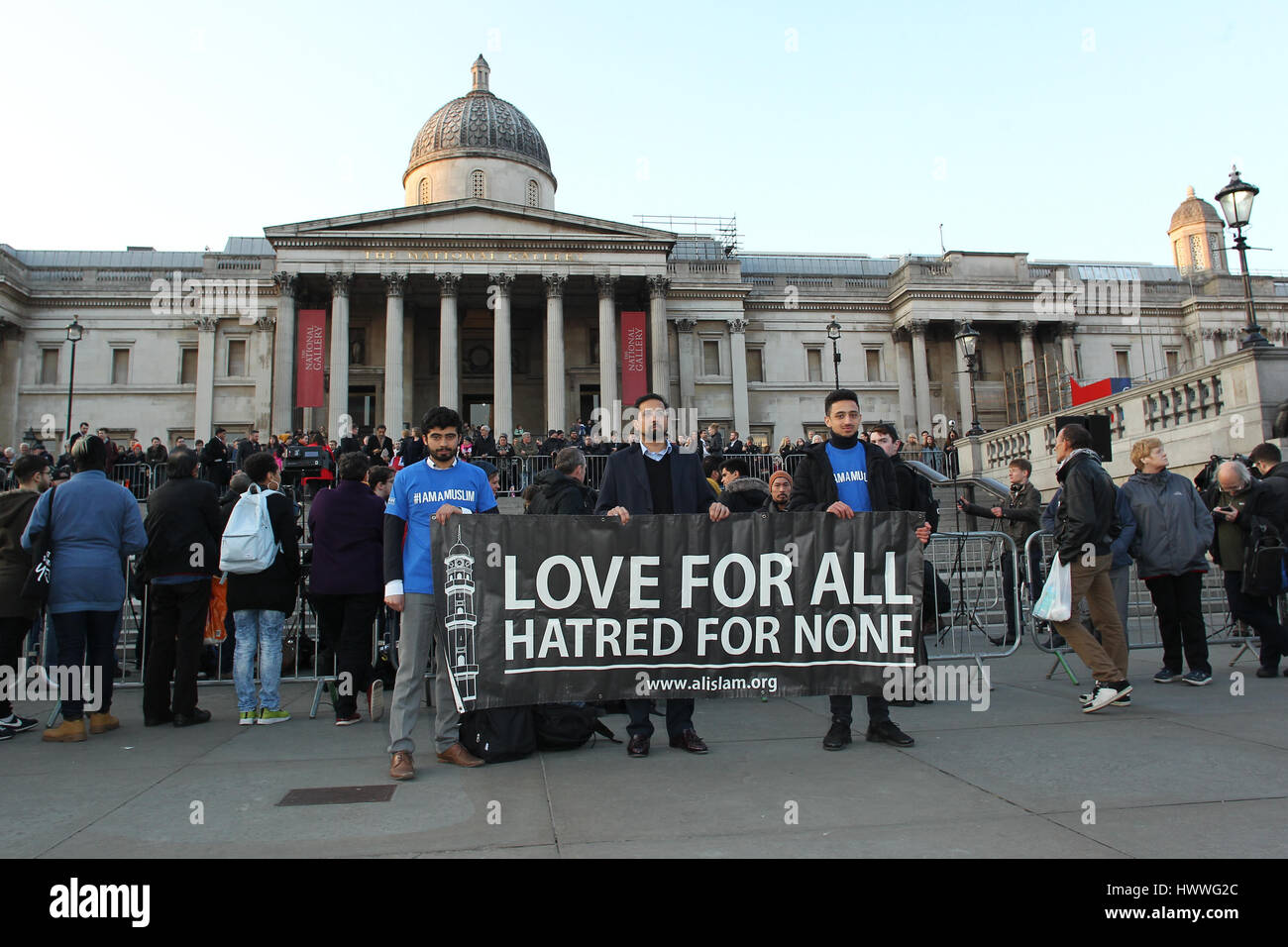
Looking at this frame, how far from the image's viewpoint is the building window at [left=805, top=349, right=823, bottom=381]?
45344 millimetres

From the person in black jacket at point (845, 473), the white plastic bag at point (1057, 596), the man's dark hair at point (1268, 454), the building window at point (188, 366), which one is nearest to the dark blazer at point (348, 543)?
the person in black jacket at point (845, 473)

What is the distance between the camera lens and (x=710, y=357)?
1722 inches

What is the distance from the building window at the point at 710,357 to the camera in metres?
43.6

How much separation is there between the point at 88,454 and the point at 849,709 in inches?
243

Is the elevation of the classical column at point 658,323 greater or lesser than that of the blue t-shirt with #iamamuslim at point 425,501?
greater

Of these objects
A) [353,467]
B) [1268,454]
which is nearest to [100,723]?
[353,467]

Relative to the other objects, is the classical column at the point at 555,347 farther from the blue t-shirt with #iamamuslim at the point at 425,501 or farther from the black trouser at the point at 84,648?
the blue t-shirt with #iamamuslim at the point at 425,501

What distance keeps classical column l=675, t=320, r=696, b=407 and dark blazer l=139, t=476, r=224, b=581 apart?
3546cm

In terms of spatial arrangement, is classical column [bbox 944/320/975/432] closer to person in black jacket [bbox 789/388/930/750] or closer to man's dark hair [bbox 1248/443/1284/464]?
man's dark hair [bbox 1248/443/1284/464]

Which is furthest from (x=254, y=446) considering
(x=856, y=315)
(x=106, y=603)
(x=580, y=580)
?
(x=856, y=315)

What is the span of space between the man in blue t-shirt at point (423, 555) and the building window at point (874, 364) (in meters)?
42.4

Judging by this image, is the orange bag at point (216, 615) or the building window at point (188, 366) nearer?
the orange bag at point (216, 615)

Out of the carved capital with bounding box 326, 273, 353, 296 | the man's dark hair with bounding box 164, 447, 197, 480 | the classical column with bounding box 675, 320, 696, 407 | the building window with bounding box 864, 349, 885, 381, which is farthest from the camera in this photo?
the building window with bounding box 864, 349, 885, 381

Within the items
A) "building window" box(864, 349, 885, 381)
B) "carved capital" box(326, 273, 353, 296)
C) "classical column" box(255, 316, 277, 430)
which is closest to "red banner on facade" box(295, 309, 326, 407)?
"carved capital" box(326, 273, 353, 296)
